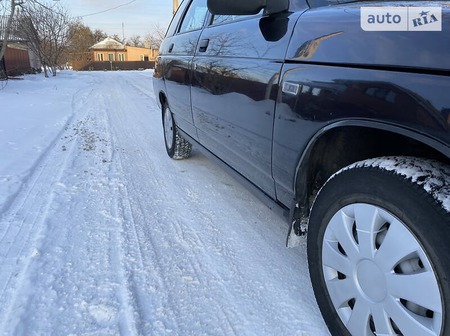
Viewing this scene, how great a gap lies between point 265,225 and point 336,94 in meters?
1.71

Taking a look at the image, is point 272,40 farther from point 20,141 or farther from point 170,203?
point 20,141

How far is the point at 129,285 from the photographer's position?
2.29m

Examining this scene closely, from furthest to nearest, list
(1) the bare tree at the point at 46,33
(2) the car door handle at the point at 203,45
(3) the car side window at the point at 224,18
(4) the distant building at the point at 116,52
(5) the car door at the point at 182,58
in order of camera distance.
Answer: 1. (4) the distant building at the point at 116,52
2. (1) the bare tree at the point at 46,33
3. (5) the car door at the point at 182,58
4. (2) the car door handle at the point at 203,45
5. (3) the car side window at the point at 224,18

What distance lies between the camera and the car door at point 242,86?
2.06 meters

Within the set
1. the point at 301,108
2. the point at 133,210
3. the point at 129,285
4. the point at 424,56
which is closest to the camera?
the point at 424,56

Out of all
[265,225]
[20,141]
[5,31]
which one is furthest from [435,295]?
[5,31]

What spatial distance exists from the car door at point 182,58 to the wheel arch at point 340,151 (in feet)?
6.24

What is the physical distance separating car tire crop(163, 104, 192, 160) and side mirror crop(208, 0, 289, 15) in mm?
2562

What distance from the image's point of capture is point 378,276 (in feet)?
4.75

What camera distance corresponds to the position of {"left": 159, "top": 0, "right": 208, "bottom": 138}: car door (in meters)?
3.58

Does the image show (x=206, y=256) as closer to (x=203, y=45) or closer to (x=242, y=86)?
(x=242, y=86)

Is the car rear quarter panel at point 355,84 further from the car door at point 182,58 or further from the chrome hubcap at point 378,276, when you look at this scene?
the car door at point 182,58

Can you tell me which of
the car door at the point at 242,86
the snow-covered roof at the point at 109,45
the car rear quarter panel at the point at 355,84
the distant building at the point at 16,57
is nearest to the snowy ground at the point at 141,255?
the car door at the point at 242,86

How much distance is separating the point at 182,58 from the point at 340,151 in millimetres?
2391
